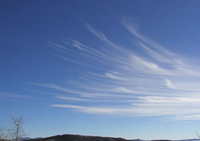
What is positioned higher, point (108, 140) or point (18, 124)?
point (18, 124)

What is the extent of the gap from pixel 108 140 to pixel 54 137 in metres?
18.1

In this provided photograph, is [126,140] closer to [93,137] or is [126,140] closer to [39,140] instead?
[93,137]

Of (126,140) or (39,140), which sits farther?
(126,140)

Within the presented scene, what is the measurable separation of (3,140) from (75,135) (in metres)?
22.5

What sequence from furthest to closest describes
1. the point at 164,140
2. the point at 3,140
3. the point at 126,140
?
the point at 164,140
the point at 126,140
the point at 3,140

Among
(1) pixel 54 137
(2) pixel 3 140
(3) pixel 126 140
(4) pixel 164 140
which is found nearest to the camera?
(2) pixel 3 140

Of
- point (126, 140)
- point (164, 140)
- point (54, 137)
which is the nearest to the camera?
point (54, 137)

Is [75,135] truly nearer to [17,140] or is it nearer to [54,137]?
[54,137]

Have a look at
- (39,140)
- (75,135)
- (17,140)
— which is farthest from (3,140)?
(75,135)

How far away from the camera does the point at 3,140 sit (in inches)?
3118

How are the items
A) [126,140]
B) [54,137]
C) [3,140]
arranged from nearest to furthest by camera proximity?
[3,140], [54,137], [126,140]

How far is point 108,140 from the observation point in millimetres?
88375

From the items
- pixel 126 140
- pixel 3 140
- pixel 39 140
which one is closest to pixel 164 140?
pixel 126 140

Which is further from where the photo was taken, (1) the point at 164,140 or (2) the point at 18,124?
(1) the point at 164,140
